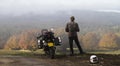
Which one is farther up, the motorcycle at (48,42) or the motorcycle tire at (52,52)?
the motorcycle at (48,42)

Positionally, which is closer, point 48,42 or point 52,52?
point 52,52

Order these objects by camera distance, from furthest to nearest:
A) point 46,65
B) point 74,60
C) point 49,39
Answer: point 49,39 → point 74,60 → point 46,65

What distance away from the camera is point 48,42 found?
2303cm

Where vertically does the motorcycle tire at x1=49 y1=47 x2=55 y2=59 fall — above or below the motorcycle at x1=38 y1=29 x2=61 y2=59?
below

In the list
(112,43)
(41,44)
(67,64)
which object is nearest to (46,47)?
(41,44)

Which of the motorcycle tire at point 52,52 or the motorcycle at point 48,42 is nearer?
the motorcycle tire at point 52,52

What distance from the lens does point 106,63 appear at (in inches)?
776

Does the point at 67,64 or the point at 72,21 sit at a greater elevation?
the point at 72,21

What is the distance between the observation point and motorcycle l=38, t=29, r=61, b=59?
74.5ft

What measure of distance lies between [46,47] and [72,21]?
216 centimetres

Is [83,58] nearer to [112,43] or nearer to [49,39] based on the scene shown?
[49,39]

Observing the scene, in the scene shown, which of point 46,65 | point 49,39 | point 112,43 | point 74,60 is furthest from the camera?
point 112,43

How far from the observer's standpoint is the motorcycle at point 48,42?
22705 mm

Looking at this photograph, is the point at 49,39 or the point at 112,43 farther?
the point at 112,43
